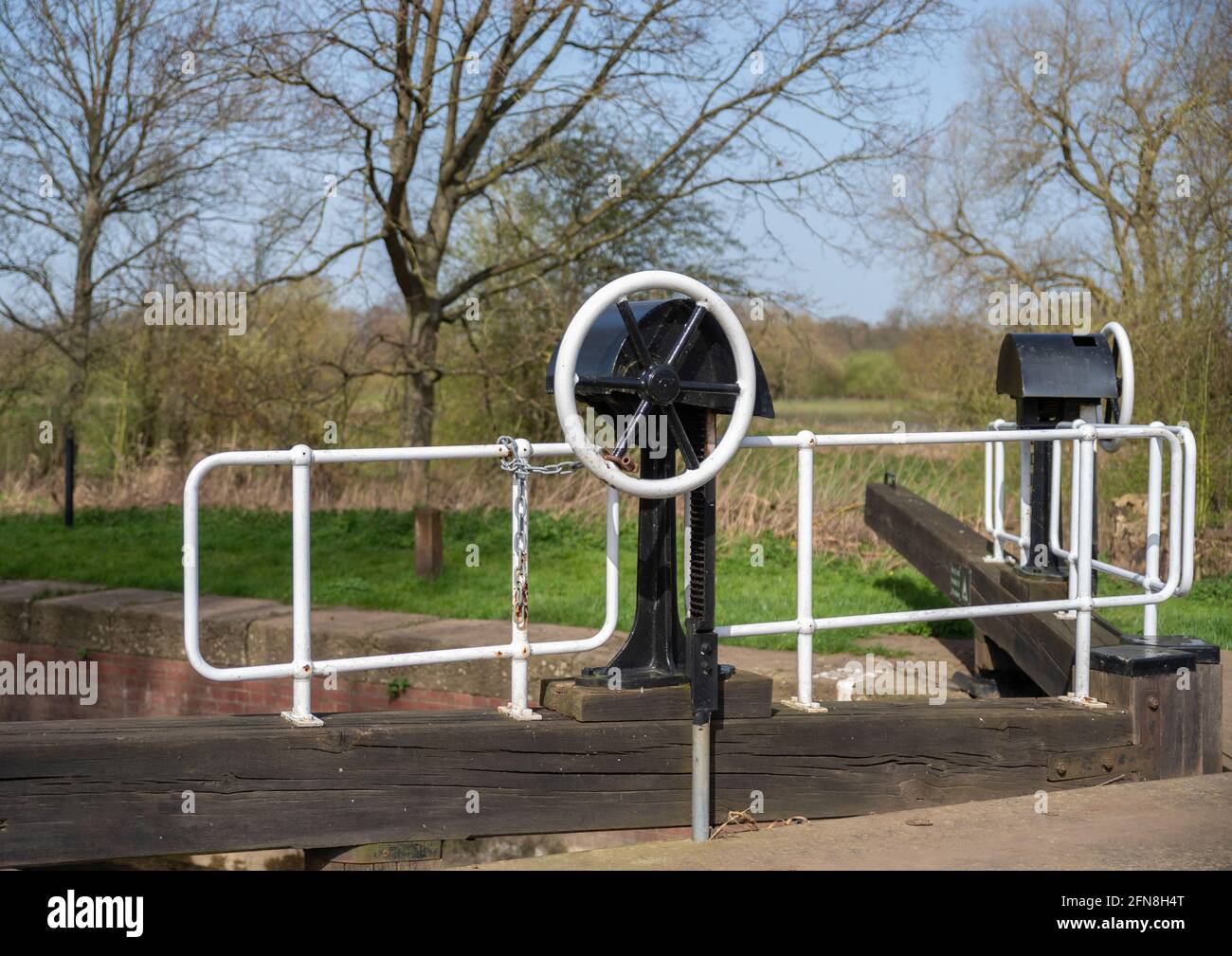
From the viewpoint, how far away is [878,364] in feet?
105

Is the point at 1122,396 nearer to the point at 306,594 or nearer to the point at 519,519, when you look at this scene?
the point at 519,519

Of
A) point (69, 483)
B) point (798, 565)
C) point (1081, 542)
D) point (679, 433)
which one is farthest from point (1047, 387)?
point (69, 483)

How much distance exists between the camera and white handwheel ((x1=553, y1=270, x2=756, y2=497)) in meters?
3.78

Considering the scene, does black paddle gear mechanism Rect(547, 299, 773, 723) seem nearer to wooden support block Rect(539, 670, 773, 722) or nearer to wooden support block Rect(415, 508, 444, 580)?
wooden support block Rect(539, 670, 773, 722)

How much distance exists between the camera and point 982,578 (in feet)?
21.1

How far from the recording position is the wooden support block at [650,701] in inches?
164

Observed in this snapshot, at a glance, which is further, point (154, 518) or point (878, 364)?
point (878, 364)

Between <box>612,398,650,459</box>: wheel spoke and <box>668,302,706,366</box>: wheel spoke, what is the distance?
17 centimetres

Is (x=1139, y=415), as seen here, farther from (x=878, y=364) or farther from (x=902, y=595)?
(x=878, y=364)

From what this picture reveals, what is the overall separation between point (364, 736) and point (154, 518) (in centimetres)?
955

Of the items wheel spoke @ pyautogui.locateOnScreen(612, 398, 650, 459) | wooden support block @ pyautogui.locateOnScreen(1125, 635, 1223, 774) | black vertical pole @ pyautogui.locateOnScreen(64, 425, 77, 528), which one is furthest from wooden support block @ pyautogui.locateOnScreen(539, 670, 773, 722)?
black vertical pole @ pyautogui.locateOnScreen(64, 425, 77, 528)

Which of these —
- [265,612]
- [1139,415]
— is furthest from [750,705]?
[1139,415]

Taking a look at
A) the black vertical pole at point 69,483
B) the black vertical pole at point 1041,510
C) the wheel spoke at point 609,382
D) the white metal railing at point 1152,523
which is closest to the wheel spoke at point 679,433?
the wheel spoke at point 609,382

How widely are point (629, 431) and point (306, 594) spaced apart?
1.08 meters
